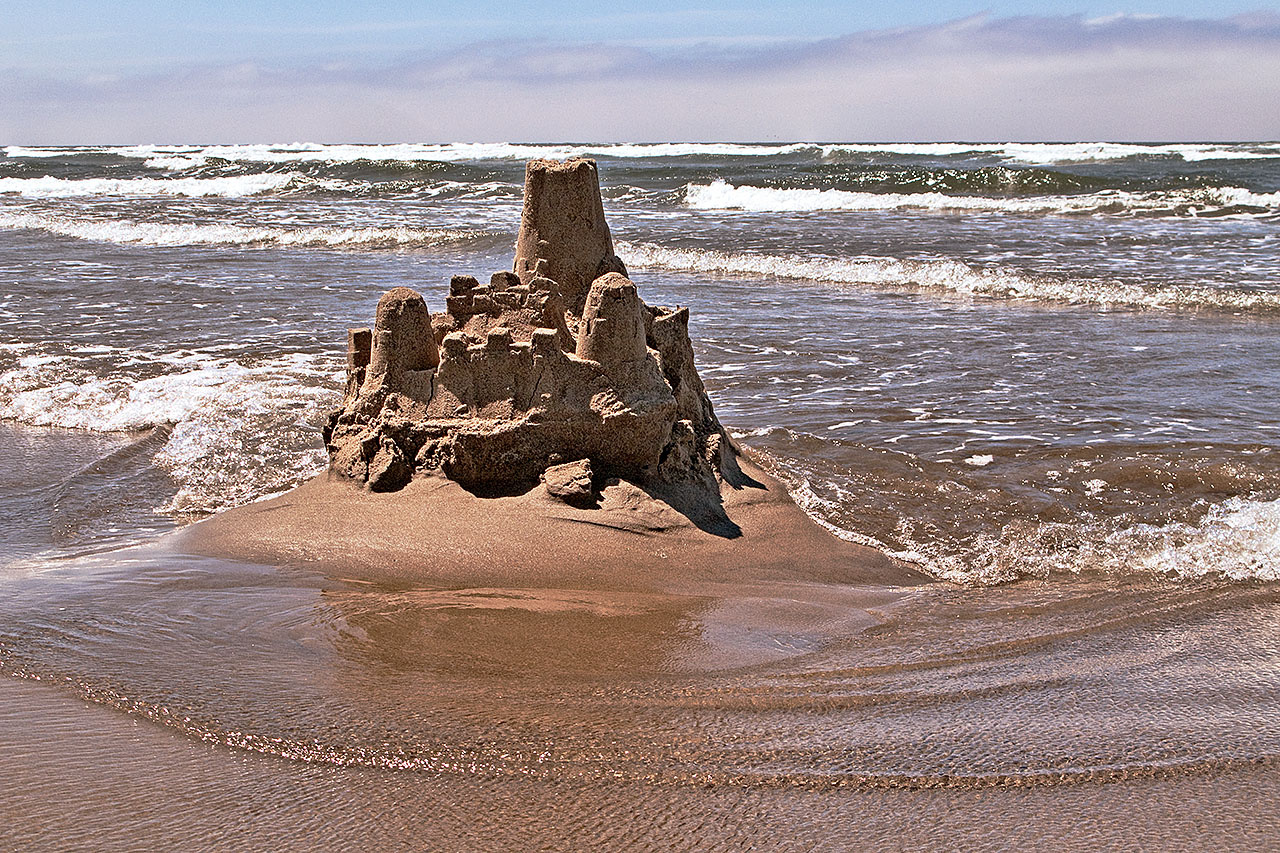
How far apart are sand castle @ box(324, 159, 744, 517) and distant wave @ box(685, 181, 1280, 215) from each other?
18.6m

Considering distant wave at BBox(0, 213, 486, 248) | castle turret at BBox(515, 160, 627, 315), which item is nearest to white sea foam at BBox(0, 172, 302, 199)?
distant wave at BBox(0, 213, 486, 248)

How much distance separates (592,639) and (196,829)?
4.72ft

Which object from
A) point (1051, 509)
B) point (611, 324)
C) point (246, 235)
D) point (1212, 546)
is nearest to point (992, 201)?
point (246, 235)

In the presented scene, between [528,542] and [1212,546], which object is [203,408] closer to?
[528,542]

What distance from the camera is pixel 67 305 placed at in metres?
11.5

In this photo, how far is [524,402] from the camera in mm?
4555

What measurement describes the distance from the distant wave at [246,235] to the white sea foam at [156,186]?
874 centimetres

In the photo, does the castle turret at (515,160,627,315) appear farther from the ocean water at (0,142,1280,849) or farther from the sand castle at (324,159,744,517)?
the ocean water at (0,142,1280,849)

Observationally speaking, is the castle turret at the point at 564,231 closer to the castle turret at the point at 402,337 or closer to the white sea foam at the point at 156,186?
the castle turret at the point at 402,337

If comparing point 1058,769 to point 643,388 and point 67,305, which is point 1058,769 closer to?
point 643,388

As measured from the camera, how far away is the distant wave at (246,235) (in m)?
18.9

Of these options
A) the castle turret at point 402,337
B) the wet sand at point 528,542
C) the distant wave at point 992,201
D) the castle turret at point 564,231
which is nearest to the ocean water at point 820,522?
the wet sand at point 528,542

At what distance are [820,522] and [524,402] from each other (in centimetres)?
148

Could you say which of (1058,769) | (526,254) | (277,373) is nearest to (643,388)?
(526,254)
